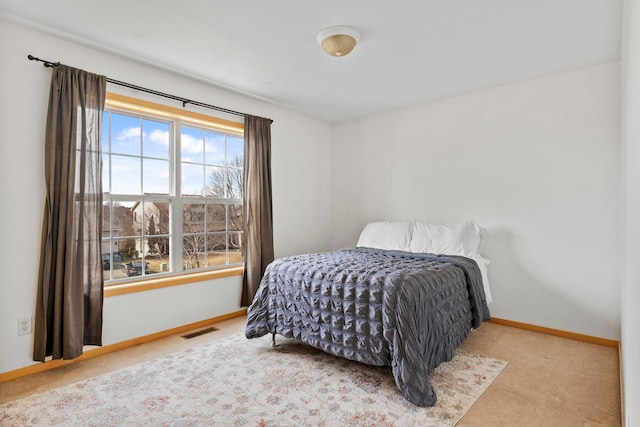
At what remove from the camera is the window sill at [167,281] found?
2.88 m

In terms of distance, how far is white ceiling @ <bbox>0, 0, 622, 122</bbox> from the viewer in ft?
7.20

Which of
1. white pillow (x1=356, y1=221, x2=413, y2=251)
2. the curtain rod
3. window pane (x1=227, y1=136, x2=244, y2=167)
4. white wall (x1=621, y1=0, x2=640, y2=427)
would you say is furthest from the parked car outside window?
white wall (x1=621, y1=0, x2=640, y2=427)

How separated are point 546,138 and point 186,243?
360cm

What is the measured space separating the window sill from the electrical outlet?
493 millimetres

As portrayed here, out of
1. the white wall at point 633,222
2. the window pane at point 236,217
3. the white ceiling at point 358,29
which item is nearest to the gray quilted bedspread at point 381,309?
the white wall at point 633,222

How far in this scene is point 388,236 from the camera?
153 inches

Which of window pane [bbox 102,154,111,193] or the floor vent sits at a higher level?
window pane [bbox 102,154,111,193]

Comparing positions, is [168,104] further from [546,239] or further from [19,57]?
[546,239]

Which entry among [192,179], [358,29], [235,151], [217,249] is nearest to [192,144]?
[192,179]

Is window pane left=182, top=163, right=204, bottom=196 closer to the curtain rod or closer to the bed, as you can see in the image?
the curtain rod

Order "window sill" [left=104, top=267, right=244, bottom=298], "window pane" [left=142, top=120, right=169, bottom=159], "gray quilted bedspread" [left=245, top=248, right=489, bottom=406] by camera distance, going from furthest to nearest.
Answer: "window pane" [left=142, top=120, right=169, bottom=159] → "window sill" [left=104, top=267, right=244, bottom=298] → "gray quilted bedspread" [left=245, top=248, right=489, bottom=406]

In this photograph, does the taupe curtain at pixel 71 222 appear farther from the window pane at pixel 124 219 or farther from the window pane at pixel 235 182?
the window pane at pixel 235 182

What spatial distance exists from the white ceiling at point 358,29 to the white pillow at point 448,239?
1429mm

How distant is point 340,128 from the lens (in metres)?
4.92
